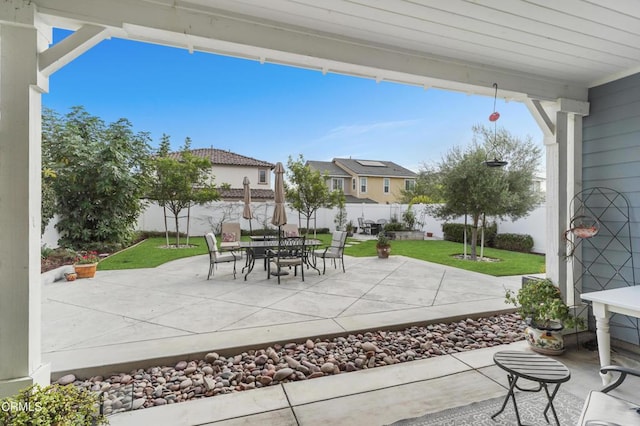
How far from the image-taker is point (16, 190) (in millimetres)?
2006

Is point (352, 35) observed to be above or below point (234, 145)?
below

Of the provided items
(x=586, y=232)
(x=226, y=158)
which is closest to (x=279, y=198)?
(x=586, y=232)

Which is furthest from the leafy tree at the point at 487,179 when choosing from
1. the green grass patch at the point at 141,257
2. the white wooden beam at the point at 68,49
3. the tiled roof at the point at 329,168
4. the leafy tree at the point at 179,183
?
the tiled roof at the point at 329,168

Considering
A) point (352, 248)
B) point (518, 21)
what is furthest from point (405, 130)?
point (518, 21)

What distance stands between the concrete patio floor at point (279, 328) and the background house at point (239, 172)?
532 inches

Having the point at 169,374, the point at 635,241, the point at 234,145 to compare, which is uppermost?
the point at 234,145

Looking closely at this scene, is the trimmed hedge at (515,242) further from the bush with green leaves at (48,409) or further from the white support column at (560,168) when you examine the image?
the bush with green leaves at (48,409)

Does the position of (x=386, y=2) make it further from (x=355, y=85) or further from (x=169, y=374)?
(x=355, y=85)

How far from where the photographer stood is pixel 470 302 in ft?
15.5

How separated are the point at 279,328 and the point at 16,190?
2670mm

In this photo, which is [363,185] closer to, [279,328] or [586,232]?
[586,232]

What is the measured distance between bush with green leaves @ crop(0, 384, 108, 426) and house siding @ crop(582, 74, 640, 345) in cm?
482

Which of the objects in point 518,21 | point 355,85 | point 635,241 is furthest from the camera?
point 355,85

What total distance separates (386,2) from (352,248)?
9748 mm
